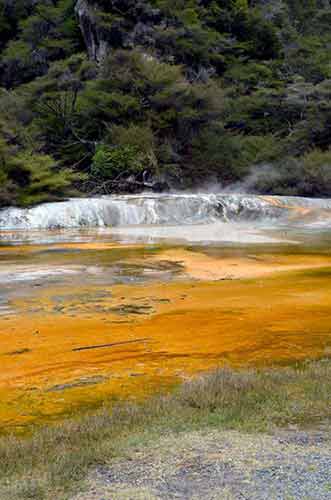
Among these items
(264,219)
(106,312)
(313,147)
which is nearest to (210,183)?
(313,147)

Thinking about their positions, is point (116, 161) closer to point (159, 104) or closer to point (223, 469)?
point (159, 104)

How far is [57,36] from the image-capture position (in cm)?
5728

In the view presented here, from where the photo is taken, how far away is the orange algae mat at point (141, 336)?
591cm

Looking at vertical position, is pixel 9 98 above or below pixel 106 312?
above

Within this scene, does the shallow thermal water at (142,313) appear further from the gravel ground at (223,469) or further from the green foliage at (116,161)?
the green foliage at (116,161)

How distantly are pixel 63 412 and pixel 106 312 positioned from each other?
388 centimetres

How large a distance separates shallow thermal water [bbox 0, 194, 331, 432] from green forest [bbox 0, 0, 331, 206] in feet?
42.5

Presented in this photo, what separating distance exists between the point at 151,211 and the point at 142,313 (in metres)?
19.6

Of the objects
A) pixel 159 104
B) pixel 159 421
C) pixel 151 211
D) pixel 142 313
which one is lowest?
pixel 151 211

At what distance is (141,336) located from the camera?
782 centimetres

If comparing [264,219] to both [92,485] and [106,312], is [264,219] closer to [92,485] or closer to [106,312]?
[106,312]

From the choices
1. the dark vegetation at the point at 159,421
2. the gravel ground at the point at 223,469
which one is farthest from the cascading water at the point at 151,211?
the gravel ground at the point at 223,469

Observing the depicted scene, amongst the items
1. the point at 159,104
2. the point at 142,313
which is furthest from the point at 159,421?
the point at 159,104

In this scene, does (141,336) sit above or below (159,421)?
below
